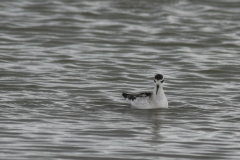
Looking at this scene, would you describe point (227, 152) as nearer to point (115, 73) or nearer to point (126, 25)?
point (115, 73)

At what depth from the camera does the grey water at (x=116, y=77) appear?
11.5 meters

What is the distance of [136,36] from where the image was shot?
2469 cm

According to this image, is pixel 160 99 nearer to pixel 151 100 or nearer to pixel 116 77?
pixel 151 100

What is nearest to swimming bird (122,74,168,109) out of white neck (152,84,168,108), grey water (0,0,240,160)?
white neck (152,84,168,108)

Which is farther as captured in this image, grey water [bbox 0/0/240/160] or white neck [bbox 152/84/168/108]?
white neck [bbox 152/84/168/108]

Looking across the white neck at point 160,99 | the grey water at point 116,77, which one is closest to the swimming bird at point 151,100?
the white neck at point 160,99

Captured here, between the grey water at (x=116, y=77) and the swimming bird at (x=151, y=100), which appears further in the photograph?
the swimming bird at (x=151, y=100)

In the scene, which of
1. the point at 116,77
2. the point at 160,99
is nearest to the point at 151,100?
the point at 160,99

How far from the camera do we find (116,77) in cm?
1858

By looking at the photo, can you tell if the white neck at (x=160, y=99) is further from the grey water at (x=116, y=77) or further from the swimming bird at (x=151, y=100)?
the grey water at (x=116, y=77)

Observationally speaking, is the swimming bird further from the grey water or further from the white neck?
the grey water

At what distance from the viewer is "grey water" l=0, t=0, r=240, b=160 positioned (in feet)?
37.7

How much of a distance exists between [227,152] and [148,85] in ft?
22.7

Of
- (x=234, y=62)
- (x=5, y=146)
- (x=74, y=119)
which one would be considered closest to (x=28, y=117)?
(x=74, y=119)
